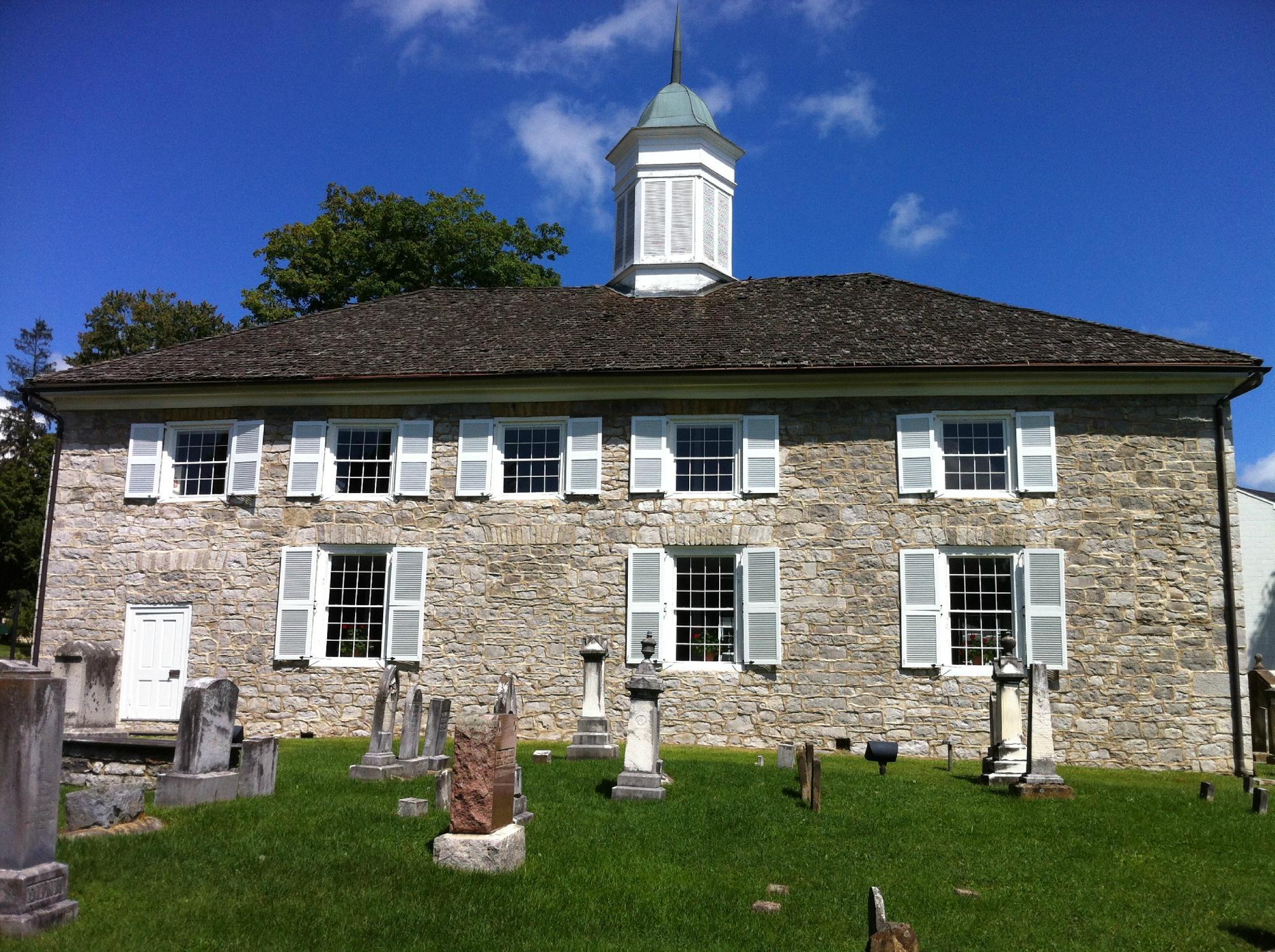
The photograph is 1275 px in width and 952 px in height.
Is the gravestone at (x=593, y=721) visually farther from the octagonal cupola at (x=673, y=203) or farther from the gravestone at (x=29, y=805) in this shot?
the octagonal cupola at (x=673, y=203)

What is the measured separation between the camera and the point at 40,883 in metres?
5.87

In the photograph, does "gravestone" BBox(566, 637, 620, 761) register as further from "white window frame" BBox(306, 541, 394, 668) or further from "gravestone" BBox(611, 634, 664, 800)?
"white window frame" BBox(306, 541, 394, 668)

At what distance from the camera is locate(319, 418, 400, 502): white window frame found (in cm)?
1830

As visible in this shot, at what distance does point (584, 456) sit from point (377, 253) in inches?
577

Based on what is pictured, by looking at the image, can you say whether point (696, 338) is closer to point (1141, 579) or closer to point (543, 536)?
point (543, 536)

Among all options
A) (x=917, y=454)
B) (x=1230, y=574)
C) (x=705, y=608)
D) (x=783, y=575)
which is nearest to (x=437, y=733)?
(x=705, y=608)

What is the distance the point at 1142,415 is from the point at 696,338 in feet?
23.8

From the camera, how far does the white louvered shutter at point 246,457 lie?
1839 cm

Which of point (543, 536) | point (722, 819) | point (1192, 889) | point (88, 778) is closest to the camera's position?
point (1192, 889)

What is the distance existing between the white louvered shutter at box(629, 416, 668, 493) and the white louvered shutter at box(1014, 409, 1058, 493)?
5.60 m

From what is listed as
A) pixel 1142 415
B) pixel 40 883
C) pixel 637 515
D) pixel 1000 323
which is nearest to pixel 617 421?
pixel 637 515

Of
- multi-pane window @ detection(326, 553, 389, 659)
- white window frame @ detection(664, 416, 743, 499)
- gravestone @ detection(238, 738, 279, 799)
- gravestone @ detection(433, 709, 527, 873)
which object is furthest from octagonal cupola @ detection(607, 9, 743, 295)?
gravestone @ detection(433, 709, 527, 873)

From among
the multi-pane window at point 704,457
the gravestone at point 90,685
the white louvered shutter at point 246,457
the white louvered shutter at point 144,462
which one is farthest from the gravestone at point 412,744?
the white louvered shutter at point 144,462

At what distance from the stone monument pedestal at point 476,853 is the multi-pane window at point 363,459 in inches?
458
